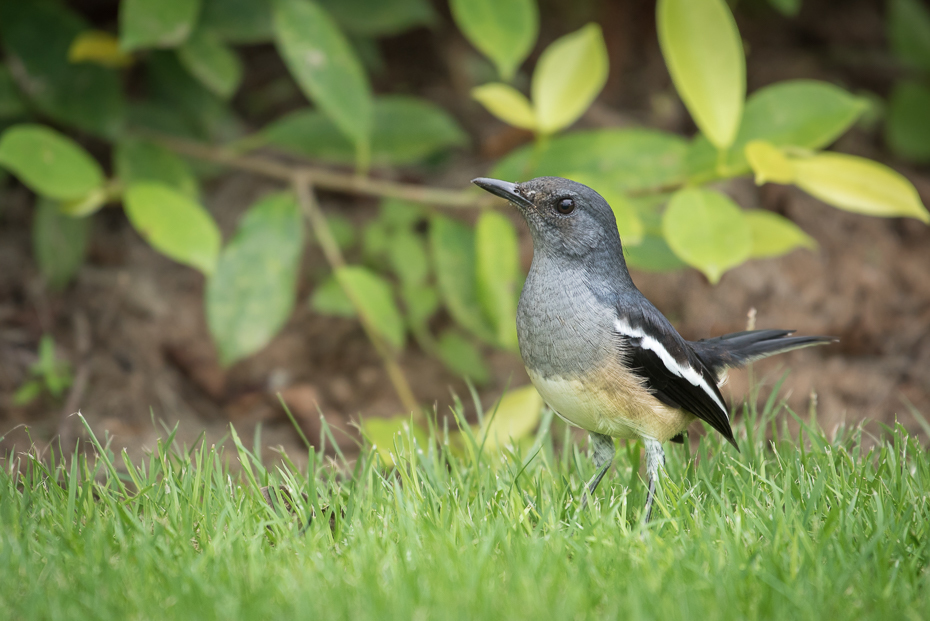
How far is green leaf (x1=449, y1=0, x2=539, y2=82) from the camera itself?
4.34m

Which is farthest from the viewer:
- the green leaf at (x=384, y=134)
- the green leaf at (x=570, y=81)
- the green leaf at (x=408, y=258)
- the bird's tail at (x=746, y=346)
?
the green leaf at (x=408, y=258)

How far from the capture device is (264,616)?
2252 mm

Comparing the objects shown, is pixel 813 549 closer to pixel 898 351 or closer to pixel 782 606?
pixel 782 606

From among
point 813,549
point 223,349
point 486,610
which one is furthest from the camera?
point 223,349

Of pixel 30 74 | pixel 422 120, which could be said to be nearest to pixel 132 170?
pixel 30 74

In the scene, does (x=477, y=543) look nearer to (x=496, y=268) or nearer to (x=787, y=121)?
(x=496, y=268)

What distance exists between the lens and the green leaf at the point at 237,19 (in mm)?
4727

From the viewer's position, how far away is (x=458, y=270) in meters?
4.91

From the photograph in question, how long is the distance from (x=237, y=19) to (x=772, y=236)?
10.1 ft

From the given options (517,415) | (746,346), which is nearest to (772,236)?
(746,346)

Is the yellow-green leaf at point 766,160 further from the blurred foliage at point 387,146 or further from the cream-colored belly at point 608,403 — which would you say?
the cream-colored belly at point 608,403

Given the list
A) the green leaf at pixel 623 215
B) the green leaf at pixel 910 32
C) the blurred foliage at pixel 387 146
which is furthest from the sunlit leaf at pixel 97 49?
the green leaf at pixel 910 32

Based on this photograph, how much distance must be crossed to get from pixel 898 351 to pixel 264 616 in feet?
16.2

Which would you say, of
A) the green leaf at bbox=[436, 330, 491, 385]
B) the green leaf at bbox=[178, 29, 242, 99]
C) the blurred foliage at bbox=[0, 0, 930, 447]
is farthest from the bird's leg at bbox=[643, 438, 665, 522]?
the green leaf at bbox=[178, 29, 242, 99]
